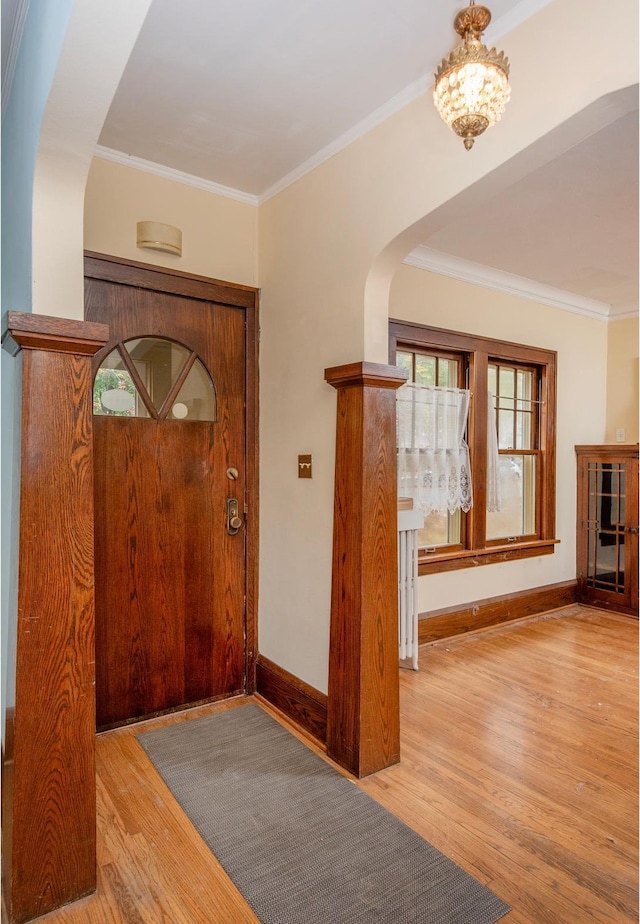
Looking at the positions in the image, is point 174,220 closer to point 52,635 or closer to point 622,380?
point 52,635

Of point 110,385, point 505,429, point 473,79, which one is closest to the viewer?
point 473,79

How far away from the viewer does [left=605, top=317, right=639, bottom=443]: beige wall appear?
16.1 ft

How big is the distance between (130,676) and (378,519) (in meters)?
1.42

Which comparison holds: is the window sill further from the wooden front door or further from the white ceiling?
the white ceiling

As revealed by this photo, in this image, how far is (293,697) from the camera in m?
2.69

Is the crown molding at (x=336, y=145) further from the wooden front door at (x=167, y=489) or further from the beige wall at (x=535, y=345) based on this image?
the beige wall at (x=535, y=345)

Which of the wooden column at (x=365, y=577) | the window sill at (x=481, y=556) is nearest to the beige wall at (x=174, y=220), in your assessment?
the wooden column at (x=365, y=577)

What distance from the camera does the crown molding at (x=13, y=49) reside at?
1.79 meters

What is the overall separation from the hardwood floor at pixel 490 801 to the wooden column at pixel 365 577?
8.1 inches

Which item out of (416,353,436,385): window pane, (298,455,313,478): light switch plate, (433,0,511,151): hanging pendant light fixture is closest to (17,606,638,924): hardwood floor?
(298,455,313,478): light switch plate

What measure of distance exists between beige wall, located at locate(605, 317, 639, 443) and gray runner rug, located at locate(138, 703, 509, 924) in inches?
161

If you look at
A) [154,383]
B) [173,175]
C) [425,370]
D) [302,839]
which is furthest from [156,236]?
[302,839]

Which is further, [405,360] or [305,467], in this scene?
[405,360]

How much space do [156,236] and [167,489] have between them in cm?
120
